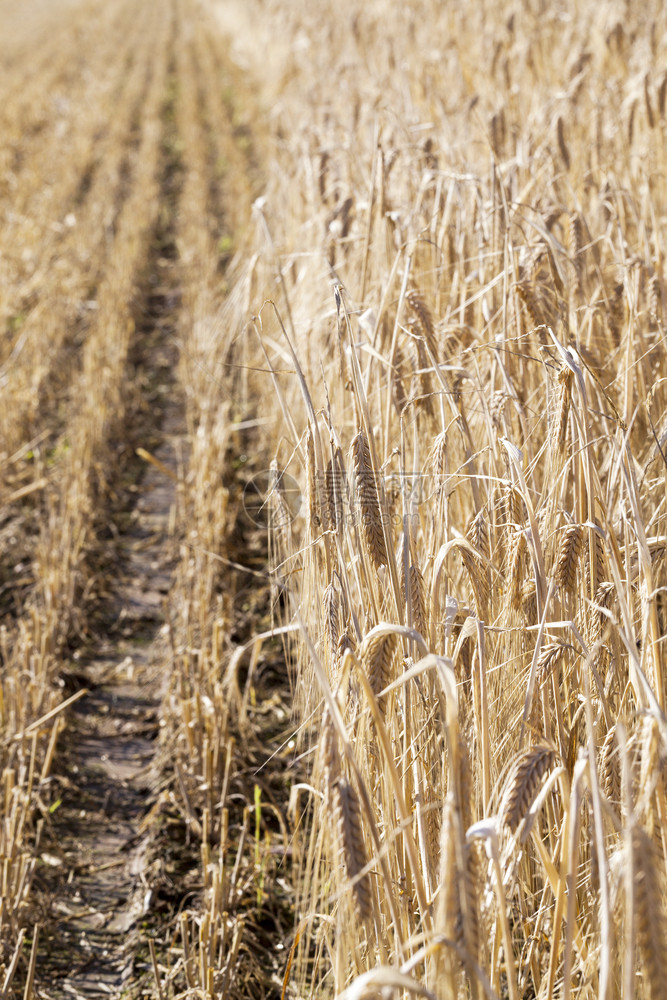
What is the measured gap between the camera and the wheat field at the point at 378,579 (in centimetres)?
95

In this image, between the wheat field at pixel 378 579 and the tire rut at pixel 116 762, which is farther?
the tire rut at pixel 116 762

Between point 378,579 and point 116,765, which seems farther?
point 116,765

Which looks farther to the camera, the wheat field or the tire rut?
the tire rut

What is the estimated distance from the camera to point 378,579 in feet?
3.83

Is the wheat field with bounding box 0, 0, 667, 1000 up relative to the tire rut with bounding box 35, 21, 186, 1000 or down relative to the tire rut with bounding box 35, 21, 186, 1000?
up

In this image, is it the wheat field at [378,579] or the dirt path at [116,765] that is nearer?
the wheat field at [378,579]

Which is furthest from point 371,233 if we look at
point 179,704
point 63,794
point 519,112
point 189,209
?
point 189,209

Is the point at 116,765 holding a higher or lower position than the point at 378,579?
lower

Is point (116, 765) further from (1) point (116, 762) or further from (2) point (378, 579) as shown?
(2) point (378, 579)

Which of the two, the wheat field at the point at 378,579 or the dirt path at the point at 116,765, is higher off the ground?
the wheat field at the point at 378,579

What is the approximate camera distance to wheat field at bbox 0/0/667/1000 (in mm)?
946

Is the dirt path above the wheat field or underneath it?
underneath

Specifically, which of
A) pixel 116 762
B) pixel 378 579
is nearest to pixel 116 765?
pixel 116 762

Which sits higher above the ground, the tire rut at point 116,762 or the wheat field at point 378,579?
the wheat field at point 378,579
